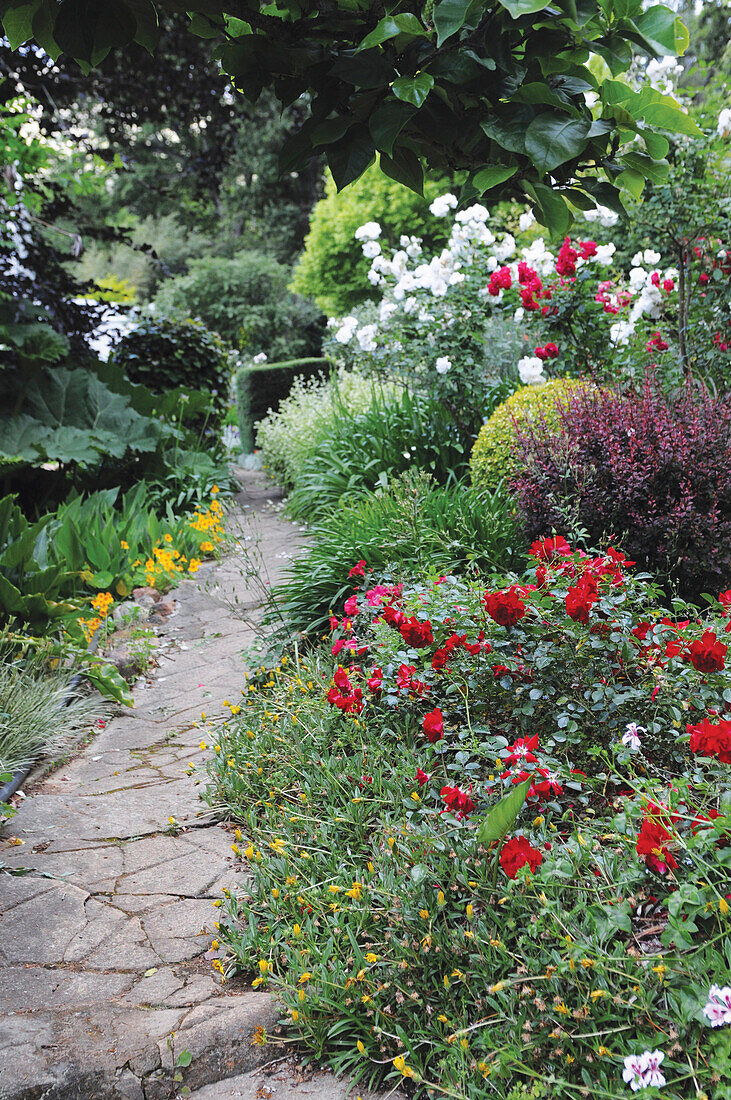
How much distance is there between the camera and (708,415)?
11.8 feet

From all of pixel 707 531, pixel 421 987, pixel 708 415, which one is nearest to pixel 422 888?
pixel 421 987

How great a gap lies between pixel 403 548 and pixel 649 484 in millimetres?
1234

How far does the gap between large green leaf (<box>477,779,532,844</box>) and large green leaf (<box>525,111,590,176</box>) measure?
1.27 meters

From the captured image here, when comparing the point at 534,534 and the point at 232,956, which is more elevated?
the point at 534,534

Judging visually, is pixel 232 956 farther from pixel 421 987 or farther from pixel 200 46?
pixel 200 46

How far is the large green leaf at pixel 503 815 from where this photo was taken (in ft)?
5.74

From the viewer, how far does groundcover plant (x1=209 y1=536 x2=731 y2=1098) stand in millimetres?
1503

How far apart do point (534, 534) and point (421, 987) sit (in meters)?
2.48

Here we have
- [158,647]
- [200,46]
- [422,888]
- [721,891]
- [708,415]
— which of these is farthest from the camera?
[200,46]

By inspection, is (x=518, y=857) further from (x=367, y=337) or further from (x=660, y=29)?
(x=367, y=337)

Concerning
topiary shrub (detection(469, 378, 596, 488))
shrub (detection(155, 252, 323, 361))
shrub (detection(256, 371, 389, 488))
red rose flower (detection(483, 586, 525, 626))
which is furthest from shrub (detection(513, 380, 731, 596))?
shrub (detection(155, 252, 323, 361))

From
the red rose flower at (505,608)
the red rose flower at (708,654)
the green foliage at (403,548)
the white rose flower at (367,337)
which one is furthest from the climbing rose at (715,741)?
the white rose flower at (367,337)

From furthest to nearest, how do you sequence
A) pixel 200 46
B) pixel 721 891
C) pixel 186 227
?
pixel 186 227 → pixel 200 46 → pixel 721 891

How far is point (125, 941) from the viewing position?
6.97ft
